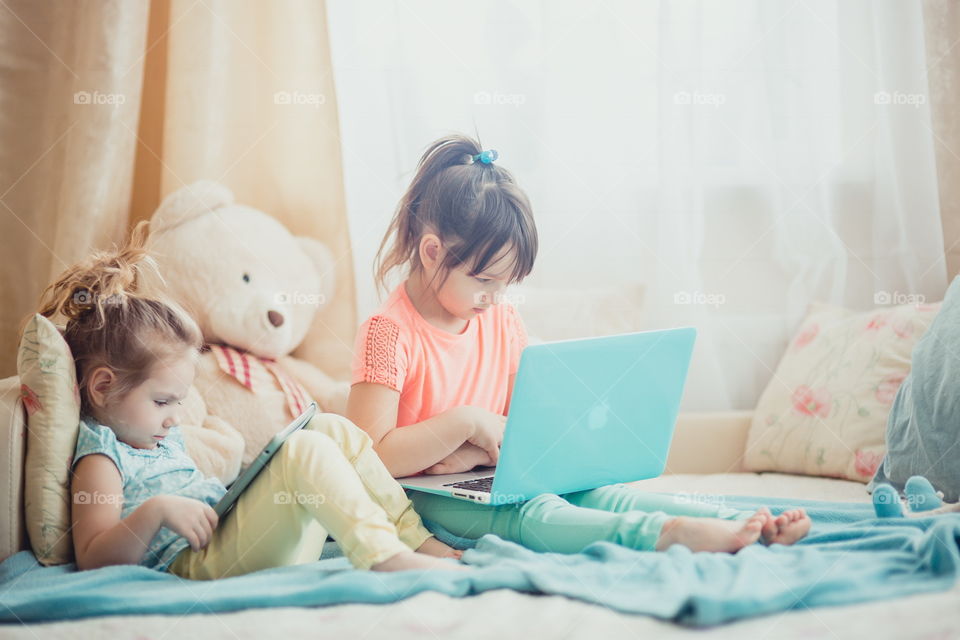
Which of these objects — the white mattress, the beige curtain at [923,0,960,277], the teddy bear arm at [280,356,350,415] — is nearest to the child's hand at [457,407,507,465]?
the white mattress

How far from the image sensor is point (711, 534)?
1107 mm

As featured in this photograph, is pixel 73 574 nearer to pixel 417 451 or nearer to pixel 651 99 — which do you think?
pixel 417 451

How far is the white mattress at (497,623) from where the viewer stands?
887 mm

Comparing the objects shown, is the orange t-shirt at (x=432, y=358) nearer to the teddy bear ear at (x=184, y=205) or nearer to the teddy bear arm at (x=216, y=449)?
the teddy bear arm at (x=216, y=449)

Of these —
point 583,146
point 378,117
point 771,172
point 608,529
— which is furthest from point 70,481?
point 771,172

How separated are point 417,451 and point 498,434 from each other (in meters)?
0.13

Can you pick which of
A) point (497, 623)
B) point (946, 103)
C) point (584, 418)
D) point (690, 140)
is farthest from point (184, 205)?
point (946, 103)

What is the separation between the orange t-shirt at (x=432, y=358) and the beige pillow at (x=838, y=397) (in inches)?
27.0

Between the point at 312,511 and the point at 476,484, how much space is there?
26cm

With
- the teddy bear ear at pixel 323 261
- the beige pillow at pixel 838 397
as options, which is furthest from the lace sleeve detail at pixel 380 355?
the beige pillow at pixel 838 397

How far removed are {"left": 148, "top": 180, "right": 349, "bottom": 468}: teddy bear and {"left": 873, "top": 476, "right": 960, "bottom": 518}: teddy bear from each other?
112cm

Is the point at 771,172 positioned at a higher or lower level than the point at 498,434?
higher

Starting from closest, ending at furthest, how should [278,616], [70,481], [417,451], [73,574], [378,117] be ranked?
[278,616] < [73,574] < [70,481] < [417,451] < [378,117]

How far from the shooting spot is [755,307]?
2.23 metres
